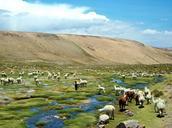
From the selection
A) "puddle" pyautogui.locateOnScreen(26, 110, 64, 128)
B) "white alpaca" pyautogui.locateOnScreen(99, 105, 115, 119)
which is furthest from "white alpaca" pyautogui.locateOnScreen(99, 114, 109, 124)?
"puddle" pyautogui.locateOnScreen(26, 110, 64, 128)

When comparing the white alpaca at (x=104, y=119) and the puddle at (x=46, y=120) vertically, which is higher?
the white alpaca at (x=104, y=119)

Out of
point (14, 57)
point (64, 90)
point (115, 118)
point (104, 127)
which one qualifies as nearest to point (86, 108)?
point (115, 118)

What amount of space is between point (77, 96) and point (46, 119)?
53.4 ft

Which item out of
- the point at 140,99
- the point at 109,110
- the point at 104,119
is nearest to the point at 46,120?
the point at 104,119

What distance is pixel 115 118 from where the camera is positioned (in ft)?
123

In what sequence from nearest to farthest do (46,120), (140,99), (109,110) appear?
(46,120)
(109,110)
(140,99)

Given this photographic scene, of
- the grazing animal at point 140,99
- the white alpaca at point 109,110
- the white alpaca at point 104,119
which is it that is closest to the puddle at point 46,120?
the white alpaca at point 104,119

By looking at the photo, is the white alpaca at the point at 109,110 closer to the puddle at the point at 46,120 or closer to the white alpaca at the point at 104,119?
the white alpaca at the point at 104,119

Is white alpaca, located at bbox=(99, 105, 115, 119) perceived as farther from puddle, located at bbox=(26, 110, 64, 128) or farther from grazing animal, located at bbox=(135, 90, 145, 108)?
grazing animal, located at bbox=(135, 90, 145, 108)

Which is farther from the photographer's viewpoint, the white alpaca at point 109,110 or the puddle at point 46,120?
the white alpaca at point 109,110

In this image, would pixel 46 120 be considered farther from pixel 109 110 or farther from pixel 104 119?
pixel 109 110

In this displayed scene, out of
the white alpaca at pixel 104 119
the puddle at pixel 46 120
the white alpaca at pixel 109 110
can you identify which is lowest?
the puddle at pixel 46 120

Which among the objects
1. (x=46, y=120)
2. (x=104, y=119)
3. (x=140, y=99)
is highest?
(x=140, y=99)

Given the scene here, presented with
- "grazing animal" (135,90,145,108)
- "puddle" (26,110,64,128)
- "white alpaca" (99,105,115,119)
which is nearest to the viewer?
"puddle" (26,110,64,128)
